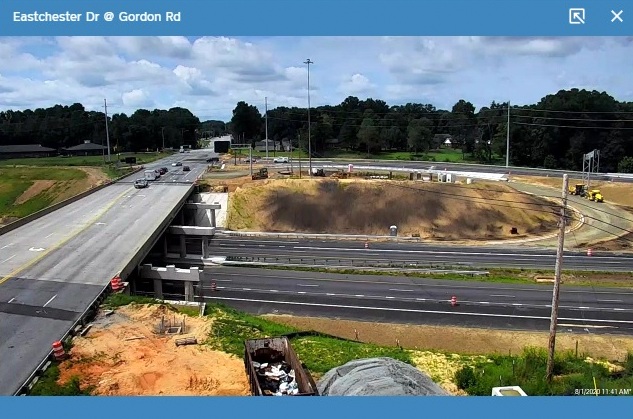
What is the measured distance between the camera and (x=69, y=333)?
25.1 metres

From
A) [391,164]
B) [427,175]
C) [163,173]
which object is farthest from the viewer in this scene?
[391,164]

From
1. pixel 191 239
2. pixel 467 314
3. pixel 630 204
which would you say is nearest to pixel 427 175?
pixel 630 204

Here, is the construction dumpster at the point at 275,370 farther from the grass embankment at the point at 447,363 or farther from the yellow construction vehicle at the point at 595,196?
the yellow construction vehicle at the point at 595,196

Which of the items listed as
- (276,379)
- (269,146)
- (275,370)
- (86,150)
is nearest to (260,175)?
(275,370)

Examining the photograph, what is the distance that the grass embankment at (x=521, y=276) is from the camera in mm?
43156

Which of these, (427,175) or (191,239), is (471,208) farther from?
(191,239)

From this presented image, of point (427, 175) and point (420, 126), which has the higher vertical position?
point (420, 126)

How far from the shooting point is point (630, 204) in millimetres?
66250

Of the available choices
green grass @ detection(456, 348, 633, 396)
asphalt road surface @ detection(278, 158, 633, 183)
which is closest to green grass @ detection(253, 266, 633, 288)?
green grass @ detection(456, 348, 633, 396)

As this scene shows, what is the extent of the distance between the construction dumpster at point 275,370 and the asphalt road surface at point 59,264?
29.1 ft

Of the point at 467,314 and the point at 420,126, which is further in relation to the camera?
the point at 420,126

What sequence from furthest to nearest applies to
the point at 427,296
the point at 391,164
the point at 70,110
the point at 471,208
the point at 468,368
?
1. the point at 70,110
2. the point at 391,164
3. the point at 471,208
4. the point at 427,296
5. the point at 468,368

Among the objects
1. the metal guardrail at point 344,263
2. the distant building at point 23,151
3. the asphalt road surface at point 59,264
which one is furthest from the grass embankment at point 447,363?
the distant building at point 23,151

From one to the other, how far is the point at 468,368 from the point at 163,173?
6708cm
